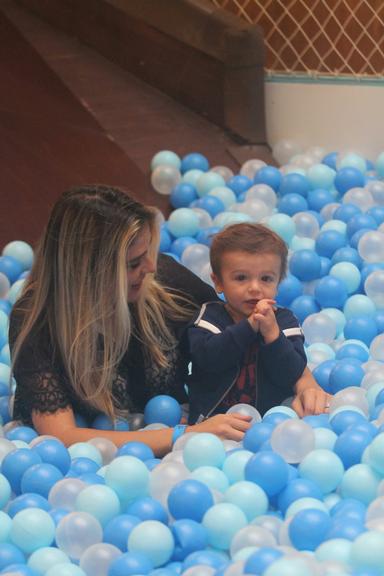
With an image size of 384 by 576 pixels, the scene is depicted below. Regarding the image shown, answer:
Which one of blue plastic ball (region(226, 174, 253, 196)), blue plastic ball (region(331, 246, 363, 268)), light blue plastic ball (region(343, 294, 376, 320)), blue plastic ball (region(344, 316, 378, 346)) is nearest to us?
blue plastic ball (region(344, 316, 378, 346))

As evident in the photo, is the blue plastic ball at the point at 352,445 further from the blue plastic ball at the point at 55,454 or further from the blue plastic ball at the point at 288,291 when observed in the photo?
the blue plastic ball at the point at 288,291

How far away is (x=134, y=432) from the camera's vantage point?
242cm

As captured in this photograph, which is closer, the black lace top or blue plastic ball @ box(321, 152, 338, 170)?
the black lace top

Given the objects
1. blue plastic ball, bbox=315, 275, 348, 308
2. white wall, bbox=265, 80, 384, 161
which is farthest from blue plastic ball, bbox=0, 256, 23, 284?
white wall, bbox=265, 80, 384, 161

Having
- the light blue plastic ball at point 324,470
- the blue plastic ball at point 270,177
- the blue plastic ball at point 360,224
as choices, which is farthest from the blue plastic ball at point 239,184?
the light blue plastic ball at point 324,470

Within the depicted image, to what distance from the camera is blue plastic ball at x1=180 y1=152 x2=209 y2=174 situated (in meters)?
4.04

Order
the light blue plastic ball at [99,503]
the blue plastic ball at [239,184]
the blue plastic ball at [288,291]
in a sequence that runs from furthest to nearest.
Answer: the blue plastic ball at [239,184], the blue plastic ball at [288,291], the light blue plastic ball at [99,503]

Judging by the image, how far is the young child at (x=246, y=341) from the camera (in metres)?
2.48

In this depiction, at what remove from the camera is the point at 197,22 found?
13.6 feet

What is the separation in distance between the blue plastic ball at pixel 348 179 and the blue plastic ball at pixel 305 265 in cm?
61

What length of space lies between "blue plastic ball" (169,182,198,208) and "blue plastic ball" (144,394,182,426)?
1.35m

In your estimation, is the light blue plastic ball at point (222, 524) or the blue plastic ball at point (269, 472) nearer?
the light blue plastic ball at point (222, 524)

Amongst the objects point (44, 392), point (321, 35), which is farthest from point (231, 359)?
point (321, 35)

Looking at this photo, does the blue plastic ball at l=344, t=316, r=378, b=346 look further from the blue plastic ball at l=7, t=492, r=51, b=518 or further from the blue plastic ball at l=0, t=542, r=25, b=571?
the blue plastic ball at l=0, t=542, r=25, b=571
